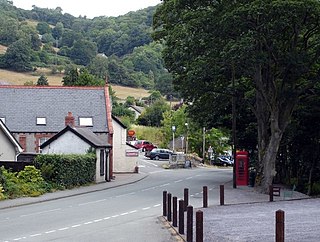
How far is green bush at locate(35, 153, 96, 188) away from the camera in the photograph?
4084cm

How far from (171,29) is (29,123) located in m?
23.5

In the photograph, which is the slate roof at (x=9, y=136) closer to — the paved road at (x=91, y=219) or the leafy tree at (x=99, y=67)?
the paved road at (x=91, y=219)

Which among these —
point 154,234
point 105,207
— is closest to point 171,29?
point 105,207

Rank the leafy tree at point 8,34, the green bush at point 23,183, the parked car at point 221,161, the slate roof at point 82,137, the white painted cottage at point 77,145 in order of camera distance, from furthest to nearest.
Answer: the leafy tree at point 8,34, the parked car at point 221,161, the white painted cottage at point 77,145, the slate roof at point 82,137, the green bush at point 23,183

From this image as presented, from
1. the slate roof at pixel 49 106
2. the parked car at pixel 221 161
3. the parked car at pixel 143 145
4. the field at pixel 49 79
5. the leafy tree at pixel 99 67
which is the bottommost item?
the parked car at pixel 221 161

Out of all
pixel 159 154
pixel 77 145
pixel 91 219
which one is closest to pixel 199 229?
pixel 91 219

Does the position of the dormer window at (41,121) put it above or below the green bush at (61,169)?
above

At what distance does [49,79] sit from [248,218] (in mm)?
134312

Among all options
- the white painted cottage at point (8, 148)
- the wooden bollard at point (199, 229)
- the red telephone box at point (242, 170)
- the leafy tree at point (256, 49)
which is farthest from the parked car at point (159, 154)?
the wooden bollard at point (199, 229)

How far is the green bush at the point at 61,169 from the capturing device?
40841mm

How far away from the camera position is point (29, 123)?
5850 centimetres

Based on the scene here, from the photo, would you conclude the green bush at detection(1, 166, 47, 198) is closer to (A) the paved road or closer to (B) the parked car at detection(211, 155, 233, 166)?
(A) the paved road

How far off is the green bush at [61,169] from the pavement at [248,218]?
306 cm

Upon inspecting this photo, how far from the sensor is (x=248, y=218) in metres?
22.8
